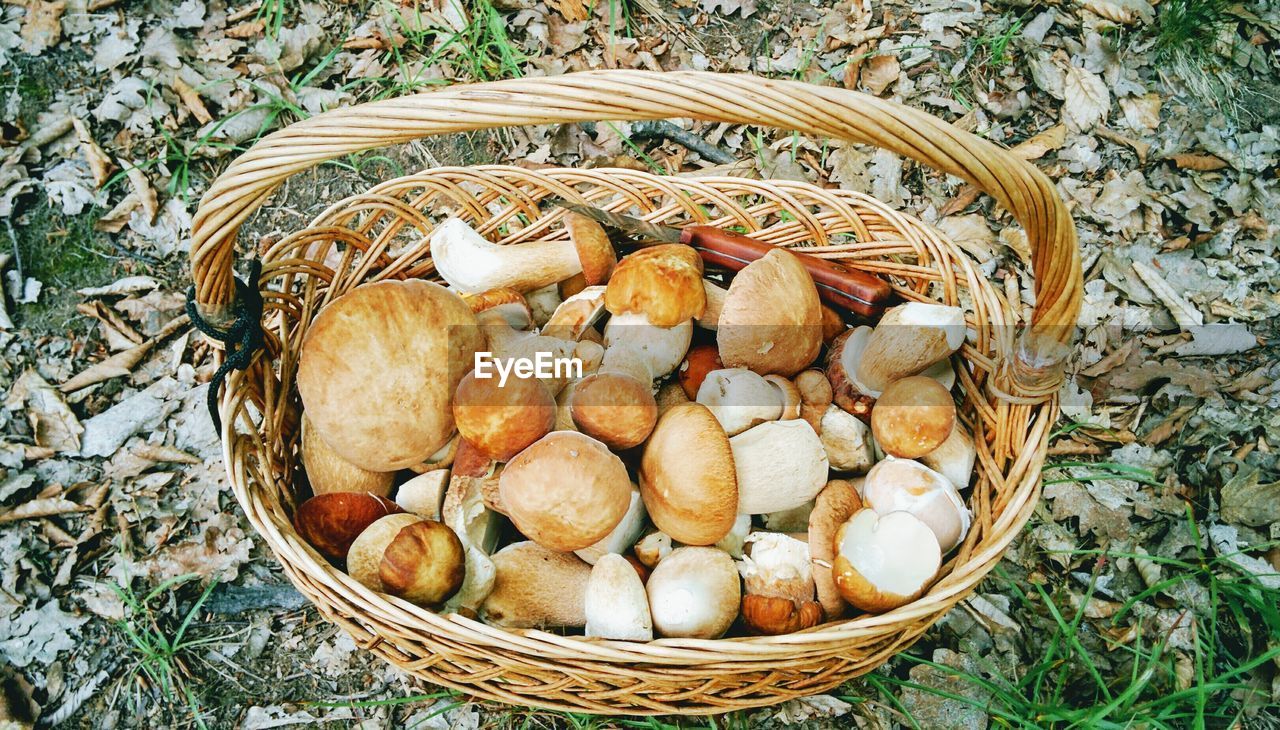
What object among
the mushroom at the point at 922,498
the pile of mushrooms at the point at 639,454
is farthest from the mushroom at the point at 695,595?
the mushroom at the point at 922,498

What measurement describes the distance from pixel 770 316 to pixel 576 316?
56cm

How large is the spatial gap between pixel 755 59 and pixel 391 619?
10.6ft

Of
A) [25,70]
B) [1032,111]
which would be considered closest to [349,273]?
[25,70]

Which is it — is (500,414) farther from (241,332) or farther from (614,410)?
(241,332)

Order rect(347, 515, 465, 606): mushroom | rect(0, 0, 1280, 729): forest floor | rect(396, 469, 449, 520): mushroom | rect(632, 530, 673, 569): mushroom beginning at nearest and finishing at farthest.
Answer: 1. rect(347, 515, 465, 606): mushroom
2. rect(632, 530, 673, 569): mushroom
3. rect(396, 469, 449, 520): mushroom
4. rect(0, 0, 1280, 729): forest floor

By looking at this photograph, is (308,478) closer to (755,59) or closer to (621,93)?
(621,93)

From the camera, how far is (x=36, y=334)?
125 inches

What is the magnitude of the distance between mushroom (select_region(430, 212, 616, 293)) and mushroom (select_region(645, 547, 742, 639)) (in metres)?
0.93

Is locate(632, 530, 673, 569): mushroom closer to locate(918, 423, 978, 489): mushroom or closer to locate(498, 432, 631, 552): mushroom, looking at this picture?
locate(498, 432, 631, 552): mushroom

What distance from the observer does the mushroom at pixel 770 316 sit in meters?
2.19

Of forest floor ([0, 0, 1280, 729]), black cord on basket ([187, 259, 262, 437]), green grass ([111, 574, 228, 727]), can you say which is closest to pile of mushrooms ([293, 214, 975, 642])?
black cord on basket ([187, 259, 262, 437])

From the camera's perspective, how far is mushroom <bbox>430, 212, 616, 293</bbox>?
7.98 feet

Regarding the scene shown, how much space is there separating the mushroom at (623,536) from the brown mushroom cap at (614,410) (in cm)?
19

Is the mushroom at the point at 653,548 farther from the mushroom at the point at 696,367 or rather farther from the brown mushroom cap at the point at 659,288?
the brown mushroom cap at the point at 659,288
